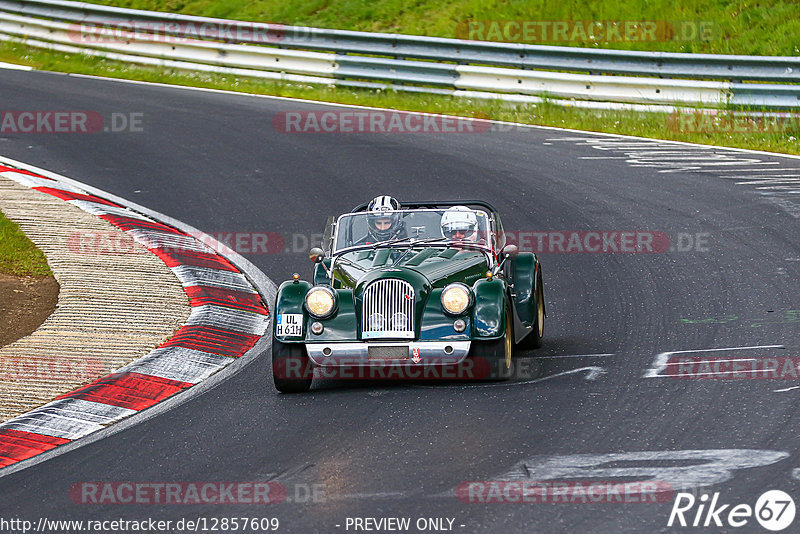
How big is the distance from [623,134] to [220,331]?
9.37 meters

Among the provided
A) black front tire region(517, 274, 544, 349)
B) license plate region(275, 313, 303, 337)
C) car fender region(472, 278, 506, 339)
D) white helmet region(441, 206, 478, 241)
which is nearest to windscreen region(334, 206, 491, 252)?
white helmet region(441, 206, 478, 241)

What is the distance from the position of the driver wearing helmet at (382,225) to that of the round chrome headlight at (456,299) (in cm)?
128

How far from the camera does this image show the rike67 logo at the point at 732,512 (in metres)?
5.57

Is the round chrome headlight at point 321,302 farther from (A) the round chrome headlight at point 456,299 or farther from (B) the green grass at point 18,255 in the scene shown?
(B) the green grass at point 18,255

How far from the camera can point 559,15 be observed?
21.6 metres

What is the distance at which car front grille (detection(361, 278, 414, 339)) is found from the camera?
8414mm

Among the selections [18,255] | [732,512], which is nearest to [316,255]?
[18,255]

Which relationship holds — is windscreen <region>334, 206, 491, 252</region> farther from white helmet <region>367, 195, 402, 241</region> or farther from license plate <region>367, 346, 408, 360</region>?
license plate <region>367, 346, 408, 360</region>

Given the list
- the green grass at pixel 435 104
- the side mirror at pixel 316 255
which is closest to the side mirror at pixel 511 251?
the side mirror at pixel 316 255

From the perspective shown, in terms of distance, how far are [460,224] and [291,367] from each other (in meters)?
2.05

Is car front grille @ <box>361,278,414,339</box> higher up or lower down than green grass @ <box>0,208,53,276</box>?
lower down

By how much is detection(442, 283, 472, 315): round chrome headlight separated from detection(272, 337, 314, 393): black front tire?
3.53 feet

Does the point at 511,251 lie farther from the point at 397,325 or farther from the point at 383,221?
the point at 397,325

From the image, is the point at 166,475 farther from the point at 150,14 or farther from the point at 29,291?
the point at 150,14
